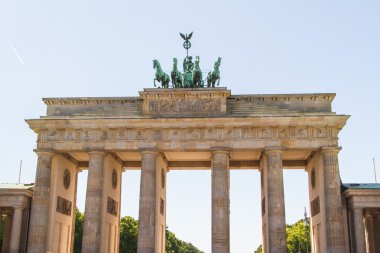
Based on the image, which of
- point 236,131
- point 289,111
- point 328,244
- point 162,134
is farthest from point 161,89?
point 328,244

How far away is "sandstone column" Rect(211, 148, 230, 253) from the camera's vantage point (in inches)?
1432

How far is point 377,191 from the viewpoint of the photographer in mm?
37125

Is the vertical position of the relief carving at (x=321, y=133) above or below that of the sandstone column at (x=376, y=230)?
above

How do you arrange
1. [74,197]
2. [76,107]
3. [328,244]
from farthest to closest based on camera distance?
[74,197] → [76,107] → [328,244]

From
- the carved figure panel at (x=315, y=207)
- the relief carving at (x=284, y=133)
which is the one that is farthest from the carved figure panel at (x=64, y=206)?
the carved figure panel at (x=315, y=207)

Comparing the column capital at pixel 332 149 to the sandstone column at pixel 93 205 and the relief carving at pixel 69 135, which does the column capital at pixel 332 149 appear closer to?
the sandstone column at pixel 93 205

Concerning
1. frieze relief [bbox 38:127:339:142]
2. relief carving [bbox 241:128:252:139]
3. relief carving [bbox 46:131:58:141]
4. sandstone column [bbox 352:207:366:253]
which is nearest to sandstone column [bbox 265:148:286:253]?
frieze relief [bbox 38:127:339:142]

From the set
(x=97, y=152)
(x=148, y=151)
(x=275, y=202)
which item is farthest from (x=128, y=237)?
(x=275, y=202)

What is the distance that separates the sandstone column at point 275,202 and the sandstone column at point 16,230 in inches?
785

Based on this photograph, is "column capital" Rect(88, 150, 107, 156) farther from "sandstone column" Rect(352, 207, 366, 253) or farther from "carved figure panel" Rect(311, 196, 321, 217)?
"sandstone column" Rect(352, 207, 366, 253)

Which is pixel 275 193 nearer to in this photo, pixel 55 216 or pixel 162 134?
pixel 162 134

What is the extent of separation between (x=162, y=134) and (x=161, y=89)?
3957mm

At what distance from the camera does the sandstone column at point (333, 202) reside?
3556 centimetres

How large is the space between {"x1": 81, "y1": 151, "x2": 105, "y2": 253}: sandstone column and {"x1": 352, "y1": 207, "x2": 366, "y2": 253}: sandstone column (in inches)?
791
